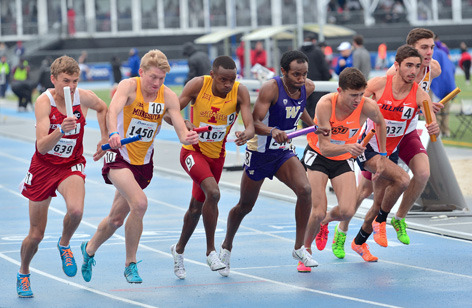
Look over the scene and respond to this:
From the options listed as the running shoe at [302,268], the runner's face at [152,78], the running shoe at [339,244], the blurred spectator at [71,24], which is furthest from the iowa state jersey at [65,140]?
the blurred spectator at [71,24]

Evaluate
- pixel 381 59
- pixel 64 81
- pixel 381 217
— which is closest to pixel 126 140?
pixel 64 81

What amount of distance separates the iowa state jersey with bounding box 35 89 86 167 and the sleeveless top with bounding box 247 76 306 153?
1.81 meters

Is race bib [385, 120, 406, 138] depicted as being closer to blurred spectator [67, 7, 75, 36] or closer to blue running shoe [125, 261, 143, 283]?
blue running shoe [125, 261, 143, 283]

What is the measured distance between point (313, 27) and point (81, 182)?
29.5 metres

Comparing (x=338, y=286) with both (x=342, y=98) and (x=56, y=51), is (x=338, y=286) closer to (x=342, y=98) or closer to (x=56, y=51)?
(x=342, y=98)

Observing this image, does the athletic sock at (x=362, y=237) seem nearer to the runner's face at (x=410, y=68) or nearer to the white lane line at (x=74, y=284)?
the runner's face at (x=410, y=68)

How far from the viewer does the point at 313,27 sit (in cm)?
3706

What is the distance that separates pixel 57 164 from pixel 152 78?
113 cm

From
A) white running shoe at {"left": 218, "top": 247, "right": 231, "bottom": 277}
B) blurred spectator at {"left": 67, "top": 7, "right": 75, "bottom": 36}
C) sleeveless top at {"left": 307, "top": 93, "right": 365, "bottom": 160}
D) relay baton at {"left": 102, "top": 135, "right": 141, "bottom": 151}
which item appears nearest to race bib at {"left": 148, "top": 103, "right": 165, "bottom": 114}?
relay baton at {"left": 102, "top": 135, "right": 141, "bottom": 151}

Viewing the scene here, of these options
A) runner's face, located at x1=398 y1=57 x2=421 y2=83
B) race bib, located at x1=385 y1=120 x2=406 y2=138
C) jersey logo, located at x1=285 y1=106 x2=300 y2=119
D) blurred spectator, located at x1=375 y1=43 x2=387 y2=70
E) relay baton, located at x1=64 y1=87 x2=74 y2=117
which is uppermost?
runner's face, located at x1=398 y1=57 x2=421 y2=83

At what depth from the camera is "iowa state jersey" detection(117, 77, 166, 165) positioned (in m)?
8.54

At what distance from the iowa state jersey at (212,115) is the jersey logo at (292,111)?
1.64 ft

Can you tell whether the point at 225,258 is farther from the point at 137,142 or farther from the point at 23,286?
the point at 23,286

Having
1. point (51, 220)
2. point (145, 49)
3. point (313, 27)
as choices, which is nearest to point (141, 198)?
point (51, 220)
